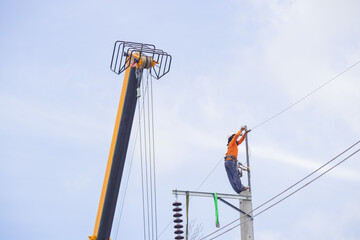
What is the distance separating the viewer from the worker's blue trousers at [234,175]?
1436cm

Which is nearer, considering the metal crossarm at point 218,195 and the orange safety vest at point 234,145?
the metal crossarm at point 218,195

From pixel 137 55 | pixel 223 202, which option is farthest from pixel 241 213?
pixel 137 55

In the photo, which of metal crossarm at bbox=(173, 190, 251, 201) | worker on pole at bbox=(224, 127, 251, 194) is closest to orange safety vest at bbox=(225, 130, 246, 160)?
worker on pole at bbox=(224, 127, 251, 194)

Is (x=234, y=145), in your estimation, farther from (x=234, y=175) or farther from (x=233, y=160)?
(x=234, y=175)

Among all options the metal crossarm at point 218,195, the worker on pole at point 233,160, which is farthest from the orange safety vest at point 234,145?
the metal crossarm at point 218,195

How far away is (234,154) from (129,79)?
3.46 metres

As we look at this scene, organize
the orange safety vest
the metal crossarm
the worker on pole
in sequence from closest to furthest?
the metal crossarm
the worker on pole
the orange safety vest

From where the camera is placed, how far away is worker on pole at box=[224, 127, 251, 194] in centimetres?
1458

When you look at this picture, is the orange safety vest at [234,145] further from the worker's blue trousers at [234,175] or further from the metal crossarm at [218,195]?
the metal crossarm at [218,195]

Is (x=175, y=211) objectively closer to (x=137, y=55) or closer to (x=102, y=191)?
(x=102, y=191)

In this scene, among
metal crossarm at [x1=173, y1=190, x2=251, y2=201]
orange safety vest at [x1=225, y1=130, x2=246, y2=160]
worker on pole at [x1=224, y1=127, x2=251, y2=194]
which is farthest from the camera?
orange safety vest at [x1=225, y1=130, x2=246, y2=160]

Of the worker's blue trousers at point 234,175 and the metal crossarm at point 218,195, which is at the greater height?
the worker's blue trousers at point 234,175

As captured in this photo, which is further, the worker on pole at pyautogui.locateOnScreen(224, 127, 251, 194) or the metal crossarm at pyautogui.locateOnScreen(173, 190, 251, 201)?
the worker on pole at pyautogui.locateOnScreen(224, 127, 251, 194)

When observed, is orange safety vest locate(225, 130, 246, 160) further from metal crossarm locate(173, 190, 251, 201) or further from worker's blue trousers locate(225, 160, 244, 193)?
metal crossarm locate(173, 190, 251, 201)
